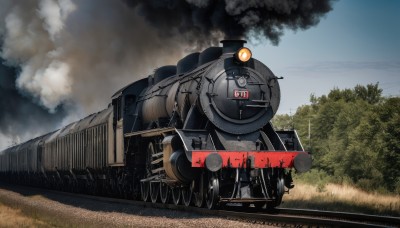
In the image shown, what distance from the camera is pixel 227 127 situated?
15383mm

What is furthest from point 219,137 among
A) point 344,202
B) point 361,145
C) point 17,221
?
point 361,145

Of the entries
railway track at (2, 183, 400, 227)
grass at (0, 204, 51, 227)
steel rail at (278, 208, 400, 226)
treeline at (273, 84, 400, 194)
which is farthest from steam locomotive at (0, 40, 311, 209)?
treeline at (273, 84, 400, 194)

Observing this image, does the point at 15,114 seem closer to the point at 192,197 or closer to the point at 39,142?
the point at 39,142

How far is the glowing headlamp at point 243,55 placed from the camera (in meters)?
15.3

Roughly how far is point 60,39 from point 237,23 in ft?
65.4

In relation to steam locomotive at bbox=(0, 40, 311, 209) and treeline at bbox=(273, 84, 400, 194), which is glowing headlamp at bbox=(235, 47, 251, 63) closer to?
steam locomotive at bbox=(0, 40, 311, 209)

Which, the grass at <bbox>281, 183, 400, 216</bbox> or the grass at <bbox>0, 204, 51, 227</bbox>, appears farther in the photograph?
the grass at <bbox>281, 183, 400, 216</bbox>

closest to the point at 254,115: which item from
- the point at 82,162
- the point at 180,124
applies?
the point at 180,124

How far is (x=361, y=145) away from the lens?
46.4m

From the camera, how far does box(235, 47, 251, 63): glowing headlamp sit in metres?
15.3

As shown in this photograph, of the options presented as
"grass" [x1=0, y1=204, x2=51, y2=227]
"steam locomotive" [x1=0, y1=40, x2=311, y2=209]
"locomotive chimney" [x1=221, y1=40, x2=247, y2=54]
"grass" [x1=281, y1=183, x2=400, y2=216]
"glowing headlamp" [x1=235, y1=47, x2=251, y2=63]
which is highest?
"locomotive chimney" [x1=221, y1=40, x2=247, y2=54]

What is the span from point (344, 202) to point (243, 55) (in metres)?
5.61

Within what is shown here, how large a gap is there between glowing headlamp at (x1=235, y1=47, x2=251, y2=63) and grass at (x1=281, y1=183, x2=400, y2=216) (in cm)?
472

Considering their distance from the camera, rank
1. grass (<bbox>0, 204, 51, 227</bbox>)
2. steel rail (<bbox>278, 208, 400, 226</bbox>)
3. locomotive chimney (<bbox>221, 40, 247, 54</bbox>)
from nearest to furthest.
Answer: steel rail (<bbox>278, 208, 400, 226</bbox>), grass (<bbox>0, 204, 51, 227</bbox>), locomotive chimney (<bbox>221, 40, 247, 54</bbox>)
